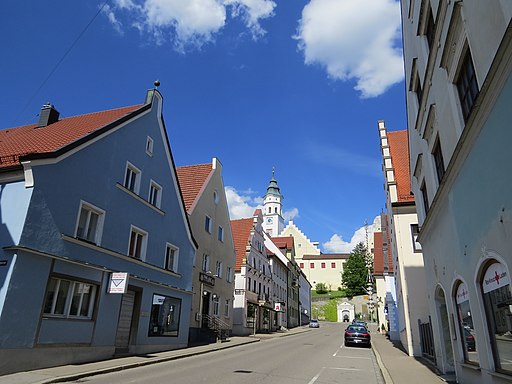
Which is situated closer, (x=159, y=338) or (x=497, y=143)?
(x=497, y=143)

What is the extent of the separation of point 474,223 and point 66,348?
40.5ft

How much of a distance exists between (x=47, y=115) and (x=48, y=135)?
3776 millimetres

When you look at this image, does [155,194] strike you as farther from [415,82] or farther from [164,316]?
[415,82]

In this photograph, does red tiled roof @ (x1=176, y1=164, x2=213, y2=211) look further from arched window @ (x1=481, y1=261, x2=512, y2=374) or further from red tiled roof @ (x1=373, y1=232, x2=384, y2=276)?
red tiled roof @ (x1=373, y1=232, x2=384, y2=276)

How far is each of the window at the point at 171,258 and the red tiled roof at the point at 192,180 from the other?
13.8ft

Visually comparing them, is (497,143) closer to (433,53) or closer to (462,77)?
(462,77)

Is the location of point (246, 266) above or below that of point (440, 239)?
above

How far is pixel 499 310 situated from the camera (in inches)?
265

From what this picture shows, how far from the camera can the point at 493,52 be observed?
6.03 m

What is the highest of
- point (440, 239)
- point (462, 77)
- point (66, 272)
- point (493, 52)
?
point (462, 77)

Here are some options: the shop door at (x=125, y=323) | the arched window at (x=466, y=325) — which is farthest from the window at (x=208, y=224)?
the arched window at (x=466, y=325)

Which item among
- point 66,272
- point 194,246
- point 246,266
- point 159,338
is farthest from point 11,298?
point 246,266

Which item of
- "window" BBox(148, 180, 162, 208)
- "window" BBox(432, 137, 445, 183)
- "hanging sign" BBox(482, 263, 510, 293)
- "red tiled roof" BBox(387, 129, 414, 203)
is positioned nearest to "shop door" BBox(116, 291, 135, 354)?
"window" BBox(148, 180, 162, 208)

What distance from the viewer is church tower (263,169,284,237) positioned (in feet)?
360
